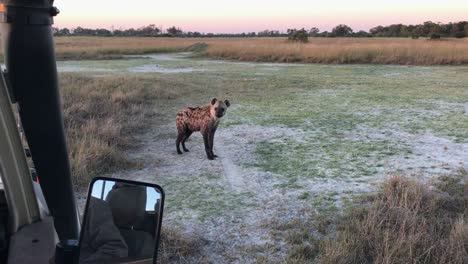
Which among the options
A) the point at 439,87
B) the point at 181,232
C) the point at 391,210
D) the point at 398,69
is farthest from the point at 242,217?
the point at 398,69

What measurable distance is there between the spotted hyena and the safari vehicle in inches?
169

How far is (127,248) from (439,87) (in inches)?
529

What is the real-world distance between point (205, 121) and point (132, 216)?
189 inches

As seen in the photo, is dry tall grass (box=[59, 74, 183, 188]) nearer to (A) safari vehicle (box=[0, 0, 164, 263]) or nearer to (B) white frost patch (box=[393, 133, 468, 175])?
(A) safari vehicle (box=[0, 0, 164, 263])

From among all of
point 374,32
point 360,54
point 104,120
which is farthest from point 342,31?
point 104,120

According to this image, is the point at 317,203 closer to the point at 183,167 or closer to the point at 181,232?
the point at 181,232

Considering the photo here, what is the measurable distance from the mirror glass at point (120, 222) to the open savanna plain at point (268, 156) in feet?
6.93

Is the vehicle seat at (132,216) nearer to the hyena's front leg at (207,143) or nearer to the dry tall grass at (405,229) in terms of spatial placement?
the dry tall grass at (405,229)

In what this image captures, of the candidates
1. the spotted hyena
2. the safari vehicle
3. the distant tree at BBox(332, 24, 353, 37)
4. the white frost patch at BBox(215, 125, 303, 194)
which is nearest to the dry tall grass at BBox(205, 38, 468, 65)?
the white frost patch at BBox(215, 125, 303, 194)

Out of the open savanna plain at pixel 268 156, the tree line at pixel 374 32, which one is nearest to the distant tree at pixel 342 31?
the tree line at pixel 374 32

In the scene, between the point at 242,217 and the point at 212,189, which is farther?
the point at 212,189

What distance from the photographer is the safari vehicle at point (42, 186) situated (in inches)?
56.9

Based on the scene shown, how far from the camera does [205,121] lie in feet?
20.5

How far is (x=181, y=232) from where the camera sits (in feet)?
12.9
